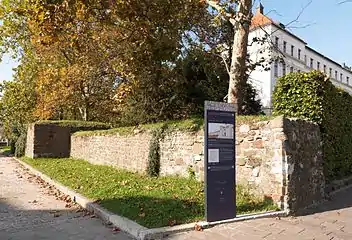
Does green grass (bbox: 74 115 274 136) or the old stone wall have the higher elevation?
green grass (bbox: 74 115 274 136)

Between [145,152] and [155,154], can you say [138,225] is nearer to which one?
[155,154]

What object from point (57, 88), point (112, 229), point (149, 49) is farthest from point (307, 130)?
point (57, 88)

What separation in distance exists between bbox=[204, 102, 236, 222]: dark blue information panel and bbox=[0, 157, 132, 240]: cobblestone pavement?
166cm

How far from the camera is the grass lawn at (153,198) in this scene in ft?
24.1

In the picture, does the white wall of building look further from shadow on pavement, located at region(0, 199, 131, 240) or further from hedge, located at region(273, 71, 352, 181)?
shadow on pavement, located at region(0, 199, 131, 240)

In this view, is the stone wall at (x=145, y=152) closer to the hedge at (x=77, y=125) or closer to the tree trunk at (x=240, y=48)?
the tree trunk at (x=240, y=48)

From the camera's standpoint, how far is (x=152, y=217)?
7.23 metres

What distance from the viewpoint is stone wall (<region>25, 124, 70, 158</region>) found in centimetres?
2370

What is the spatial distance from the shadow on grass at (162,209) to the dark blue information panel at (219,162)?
0.44 metres

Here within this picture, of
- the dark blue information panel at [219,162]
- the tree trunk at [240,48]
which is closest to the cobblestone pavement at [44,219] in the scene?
the dark blue information panel at [219,162]

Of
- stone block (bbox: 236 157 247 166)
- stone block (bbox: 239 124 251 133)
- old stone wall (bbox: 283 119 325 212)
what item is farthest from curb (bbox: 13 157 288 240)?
stone block (bbox: 239 124 251 133)

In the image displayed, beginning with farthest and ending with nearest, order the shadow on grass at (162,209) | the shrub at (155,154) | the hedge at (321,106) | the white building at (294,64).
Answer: the white building at (294,64) → the shrub at (155,154) → the hedge at (321,106) → the shadow on grass at (162,209)

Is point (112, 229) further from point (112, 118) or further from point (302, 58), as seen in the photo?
point (302, 58)

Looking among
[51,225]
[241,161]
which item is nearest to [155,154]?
[241,161]
